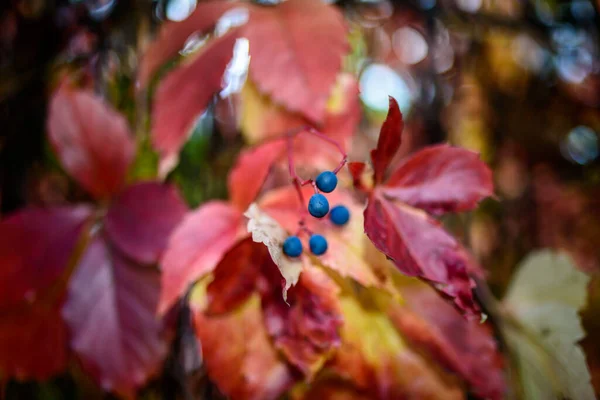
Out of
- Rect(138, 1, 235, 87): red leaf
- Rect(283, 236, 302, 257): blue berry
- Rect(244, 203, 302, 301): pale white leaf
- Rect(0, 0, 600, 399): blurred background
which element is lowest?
Rect(0, 0, 600, 399): blurred background

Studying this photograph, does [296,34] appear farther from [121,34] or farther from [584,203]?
[584,203]

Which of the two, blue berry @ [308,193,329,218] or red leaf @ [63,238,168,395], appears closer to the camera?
blue berry @ [308,193,329,218]

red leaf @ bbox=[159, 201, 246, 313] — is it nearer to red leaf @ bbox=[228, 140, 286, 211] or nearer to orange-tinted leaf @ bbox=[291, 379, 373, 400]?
red leaf @ bbox=[228, 140, 286, 211]

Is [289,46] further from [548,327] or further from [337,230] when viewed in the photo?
[548,327]

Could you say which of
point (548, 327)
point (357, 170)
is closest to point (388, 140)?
point (357, 170)

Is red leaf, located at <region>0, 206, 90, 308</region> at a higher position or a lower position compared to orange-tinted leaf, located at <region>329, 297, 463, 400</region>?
higher

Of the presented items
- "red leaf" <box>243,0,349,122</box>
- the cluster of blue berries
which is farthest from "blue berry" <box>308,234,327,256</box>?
"red leaf" <box>243,0,349,122</box>

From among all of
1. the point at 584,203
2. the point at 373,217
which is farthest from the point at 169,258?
the point at 584,203
